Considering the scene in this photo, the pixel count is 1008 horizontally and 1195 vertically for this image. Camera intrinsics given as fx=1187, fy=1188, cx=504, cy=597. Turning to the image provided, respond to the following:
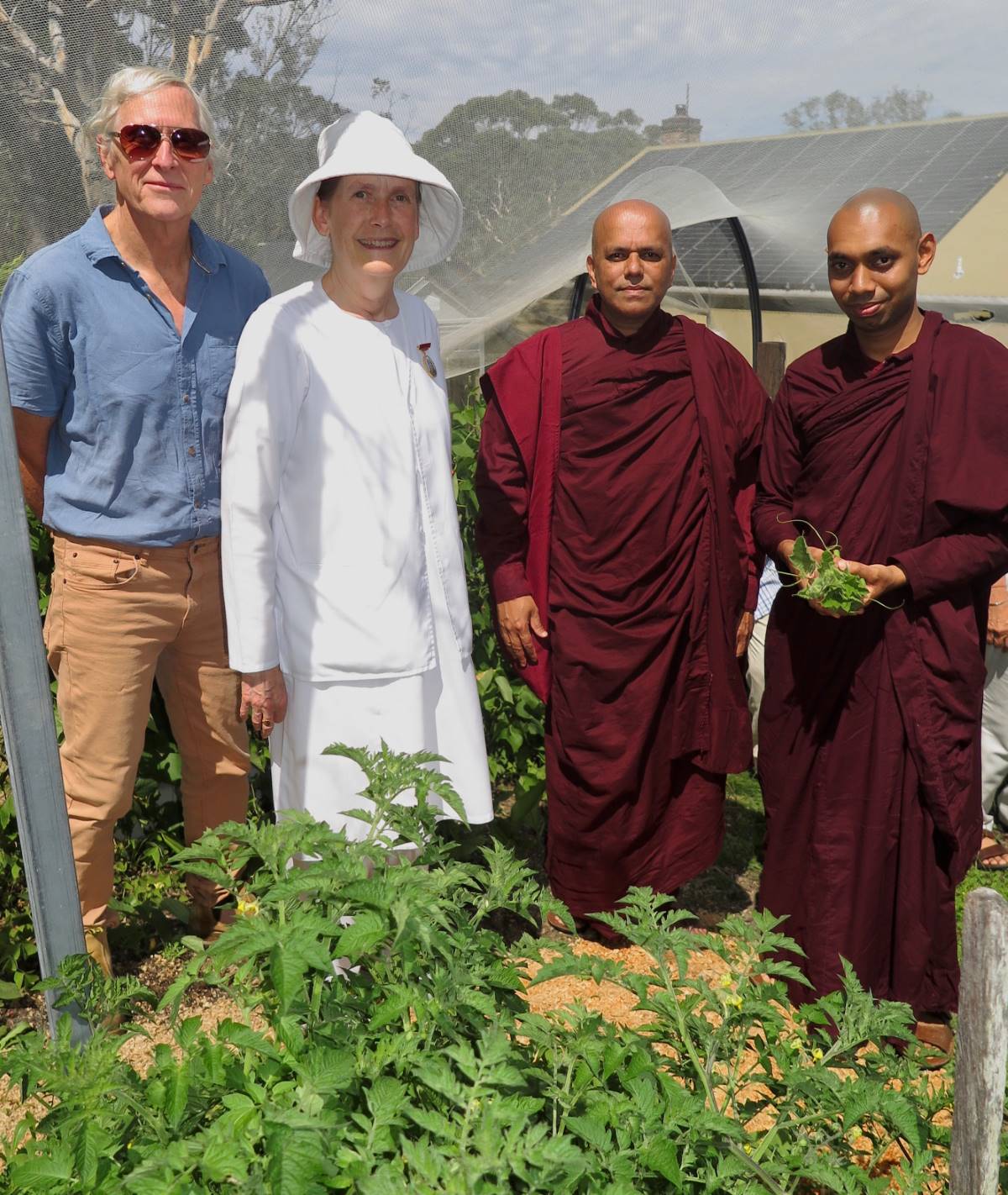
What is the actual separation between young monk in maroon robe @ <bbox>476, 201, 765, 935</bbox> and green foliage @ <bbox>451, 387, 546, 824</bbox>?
556 millimetres

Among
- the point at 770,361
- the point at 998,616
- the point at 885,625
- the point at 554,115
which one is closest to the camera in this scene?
the point at 885,625

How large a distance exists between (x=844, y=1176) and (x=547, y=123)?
10.8 feet

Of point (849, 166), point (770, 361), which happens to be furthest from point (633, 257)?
point (770, 361)

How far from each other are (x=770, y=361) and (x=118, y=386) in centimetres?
386

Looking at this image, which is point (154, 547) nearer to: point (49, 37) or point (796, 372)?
point (49, 37)

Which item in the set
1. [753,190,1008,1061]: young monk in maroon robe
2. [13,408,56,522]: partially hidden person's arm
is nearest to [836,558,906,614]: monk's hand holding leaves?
[753,190,1008,1061]: young monk in maroon robe

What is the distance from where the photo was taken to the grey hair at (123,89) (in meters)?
2.80

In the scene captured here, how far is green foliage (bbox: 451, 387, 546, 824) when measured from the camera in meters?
4.27

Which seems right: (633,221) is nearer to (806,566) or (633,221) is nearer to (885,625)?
(806,566)

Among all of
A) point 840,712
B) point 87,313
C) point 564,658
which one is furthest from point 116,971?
point 840,712

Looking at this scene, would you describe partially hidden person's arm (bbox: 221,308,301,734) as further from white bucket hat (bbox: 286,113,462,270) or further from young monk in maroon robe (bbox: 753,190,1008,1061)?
young monk in maroon robe (bbox: 753,190,1008,1061)

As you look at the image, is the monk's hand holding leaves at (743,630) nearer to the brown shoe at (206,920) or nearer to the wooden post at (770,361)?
the brown shoe at (206,920)

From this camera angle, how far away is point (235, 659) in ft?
9.64

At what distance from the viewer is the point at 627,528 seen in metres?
3.50
